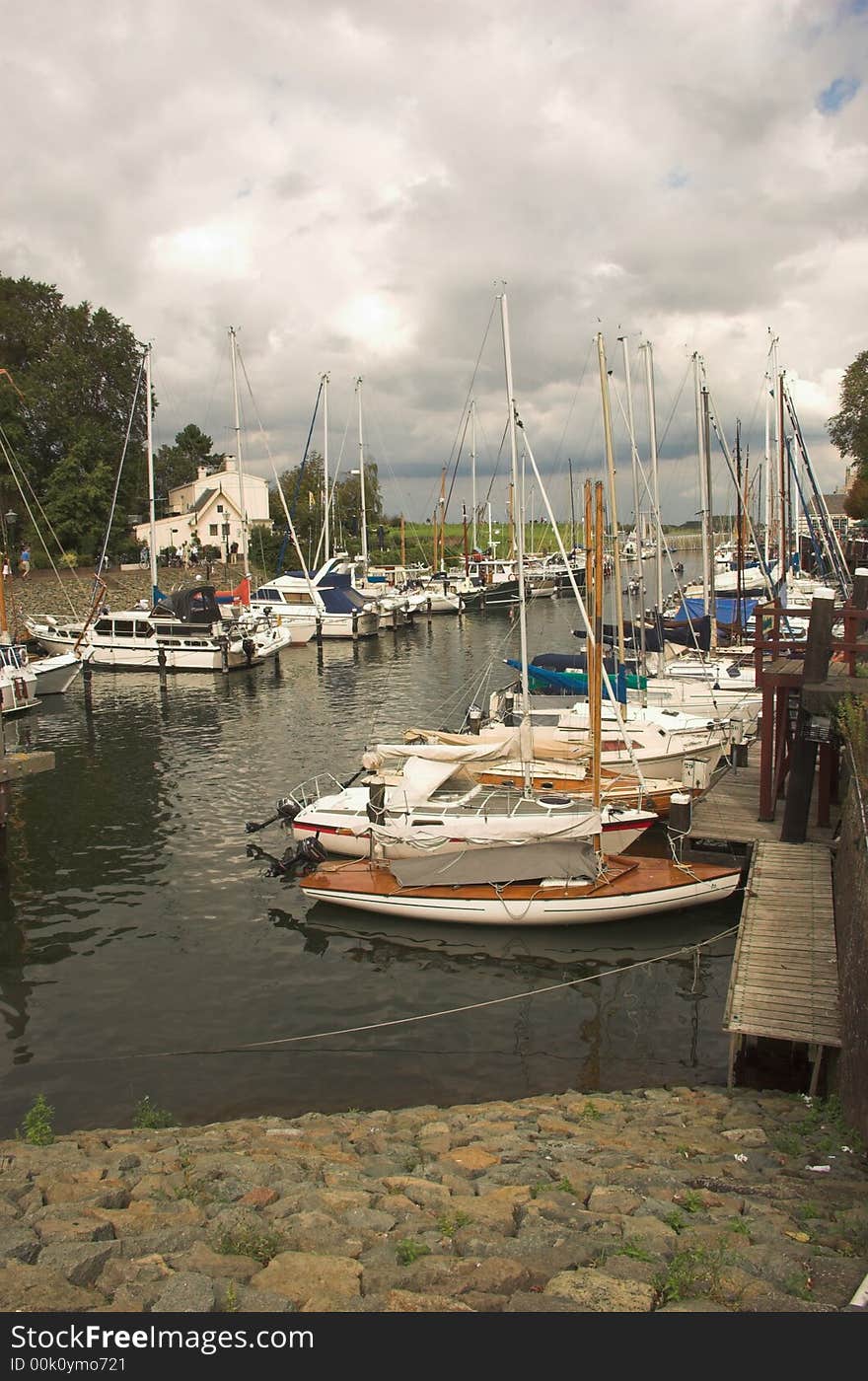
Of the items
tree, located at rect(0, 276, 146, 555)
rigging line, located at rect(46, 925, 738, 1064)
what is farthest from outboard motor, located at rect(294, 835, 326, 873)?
tree, located at rect(0, 276, 146, 555)

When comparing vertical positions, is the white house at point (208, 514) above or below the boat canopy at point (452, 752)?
above

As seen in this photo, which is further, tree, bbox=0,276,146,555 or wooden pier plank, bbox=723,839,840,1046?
tree, bbox=0,276,146,555

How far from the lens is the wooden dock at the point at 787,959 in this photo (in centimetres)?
1206

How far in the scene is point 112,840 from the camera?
24.8 meters

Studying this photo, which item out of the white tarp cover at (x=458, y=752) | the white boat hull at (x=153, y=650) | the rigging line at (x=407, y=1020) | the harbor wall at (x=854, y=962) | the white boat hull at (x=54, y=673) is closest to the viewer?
the harbor wall at (x=854, y=962)

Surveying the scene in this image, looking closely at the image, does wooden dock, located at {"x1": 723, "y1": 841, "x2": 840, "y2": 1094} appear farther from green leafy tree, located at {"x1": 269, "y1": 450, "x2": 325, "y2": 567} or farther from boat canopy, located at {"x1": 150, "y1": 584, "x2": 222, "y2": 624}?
green leafy tree, located at {"x1": 269, "y1": 450, "x2": 325, "y2": 567}

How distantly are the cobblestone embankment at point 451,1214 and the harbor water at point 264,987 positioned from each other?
206cm

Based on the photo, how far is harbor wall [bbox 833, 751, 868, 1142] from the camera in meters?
9.80

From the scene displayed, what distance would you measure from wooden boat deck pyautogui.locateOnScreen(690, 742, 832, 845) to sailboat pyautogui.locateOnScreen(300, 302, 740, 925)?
36.8 inches

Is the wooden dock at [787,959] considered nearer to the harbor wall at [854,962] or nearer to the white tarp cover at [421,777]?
the harbor wall at [854,962]

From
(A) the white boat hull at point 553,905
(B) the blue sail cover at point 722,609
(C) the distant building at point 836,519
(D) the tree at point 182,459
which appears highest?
(D) the tree at point 182,459

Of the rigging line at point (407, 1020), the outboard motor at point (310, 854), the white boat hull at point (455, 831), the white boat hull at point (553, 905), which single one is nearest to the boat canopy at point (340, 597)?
the white boat hull at point (455, 831)

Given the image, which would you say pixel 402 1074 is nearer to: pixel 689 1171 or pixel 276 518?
pixel 689 1171
